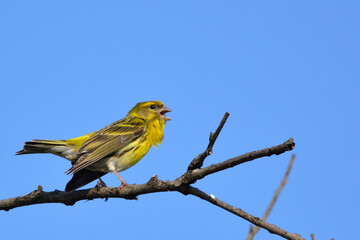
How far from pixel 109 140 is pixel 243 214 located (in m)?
3.72

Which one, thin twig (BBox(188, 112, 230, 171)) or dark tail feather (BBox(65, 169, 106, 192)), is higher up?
dark tail feather (BBox(65, 169, 106, 192))

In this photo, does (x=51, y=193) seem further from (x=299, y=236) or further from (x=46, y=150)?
(x=299, y=236)

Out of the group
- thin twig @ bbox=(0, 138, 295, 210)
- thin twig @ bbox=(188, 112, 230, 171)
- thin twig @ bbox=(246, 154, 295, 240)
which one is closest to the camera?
thin twig @ bbox=(0, 138, 295, 210)

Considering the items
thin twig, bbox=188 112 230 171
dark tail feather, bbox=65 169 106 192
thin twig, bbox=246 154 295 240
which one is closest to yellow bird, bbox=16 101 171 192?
dark tail feather, bbox=65 169 106 192

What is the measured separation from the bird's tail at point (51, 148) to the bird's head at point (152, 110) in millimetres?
1697

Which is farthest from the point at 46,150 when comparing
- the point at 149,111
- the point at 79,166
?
the point at 149,111

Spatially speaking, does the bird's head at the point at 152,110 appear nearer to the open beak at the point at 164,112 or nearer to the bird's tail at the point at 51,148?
the open beak at the point at 164,112

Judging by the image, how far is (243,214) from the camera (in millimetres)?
4125

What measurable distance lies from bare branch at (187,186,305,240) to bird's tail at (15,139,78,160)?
3.17 metres

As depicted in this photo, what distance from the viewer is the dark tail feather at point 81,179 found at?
6.26m

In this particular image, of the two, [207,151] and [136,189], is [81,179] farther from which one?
[207,151]

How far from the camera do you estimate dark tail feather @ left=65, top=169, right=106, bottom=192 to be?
6.26 m

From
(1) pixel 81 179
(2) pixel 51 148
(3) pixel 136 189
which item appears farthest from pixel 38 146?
(3) pixel 136 189

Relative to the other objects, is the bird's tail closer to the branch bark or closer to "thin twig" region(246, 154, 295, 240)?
the branch bark
